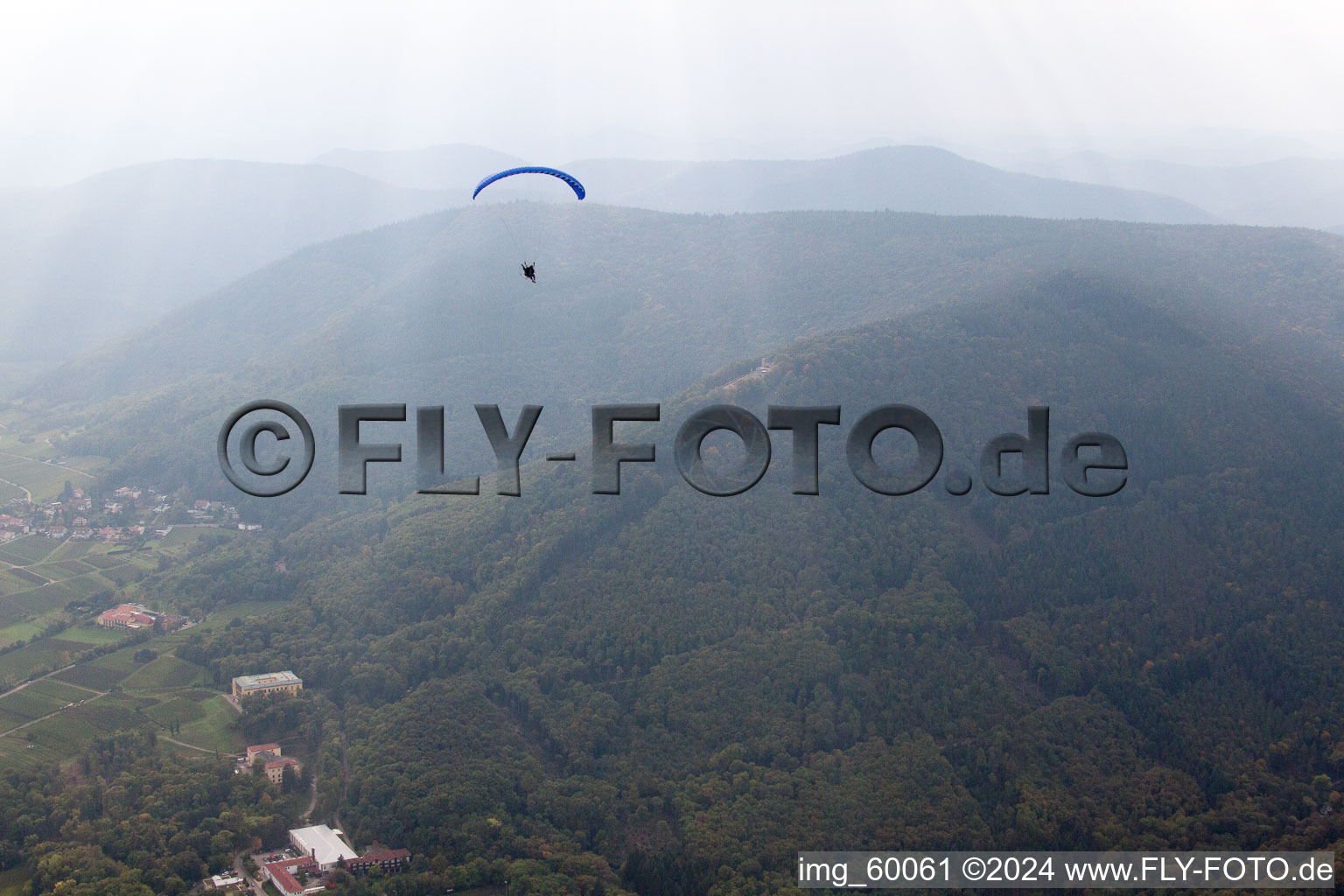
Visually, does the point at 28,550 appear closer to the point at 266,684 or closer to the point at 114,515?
the point at 114,515

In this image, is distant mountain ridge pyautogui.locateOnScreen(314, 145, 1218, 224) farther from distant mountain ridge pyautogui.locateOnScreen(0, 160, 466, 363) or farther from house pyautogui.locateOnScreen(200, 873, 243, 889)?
house pyautogui.locateOnScreen(200, 873, 243, 889)

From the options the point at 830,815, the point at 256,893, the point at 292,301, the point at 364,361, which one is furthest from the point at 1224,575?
the point at 292,301

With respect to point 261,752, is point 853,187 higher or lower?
higher

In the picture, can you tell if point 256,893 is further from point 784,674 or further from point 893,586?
point 893,586

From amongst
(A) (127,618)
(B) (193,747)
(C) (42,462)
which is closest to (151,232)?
(C) (42,462)

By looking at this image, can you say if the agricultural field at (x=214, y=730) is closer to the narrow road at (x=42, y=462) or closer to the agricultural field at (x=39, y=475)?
the agricultural field at (x=39, y=475)

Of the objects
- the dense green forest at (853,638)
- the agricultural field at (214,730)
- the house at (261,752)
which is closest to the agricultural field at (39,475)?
the dense green forest at (853,638)
